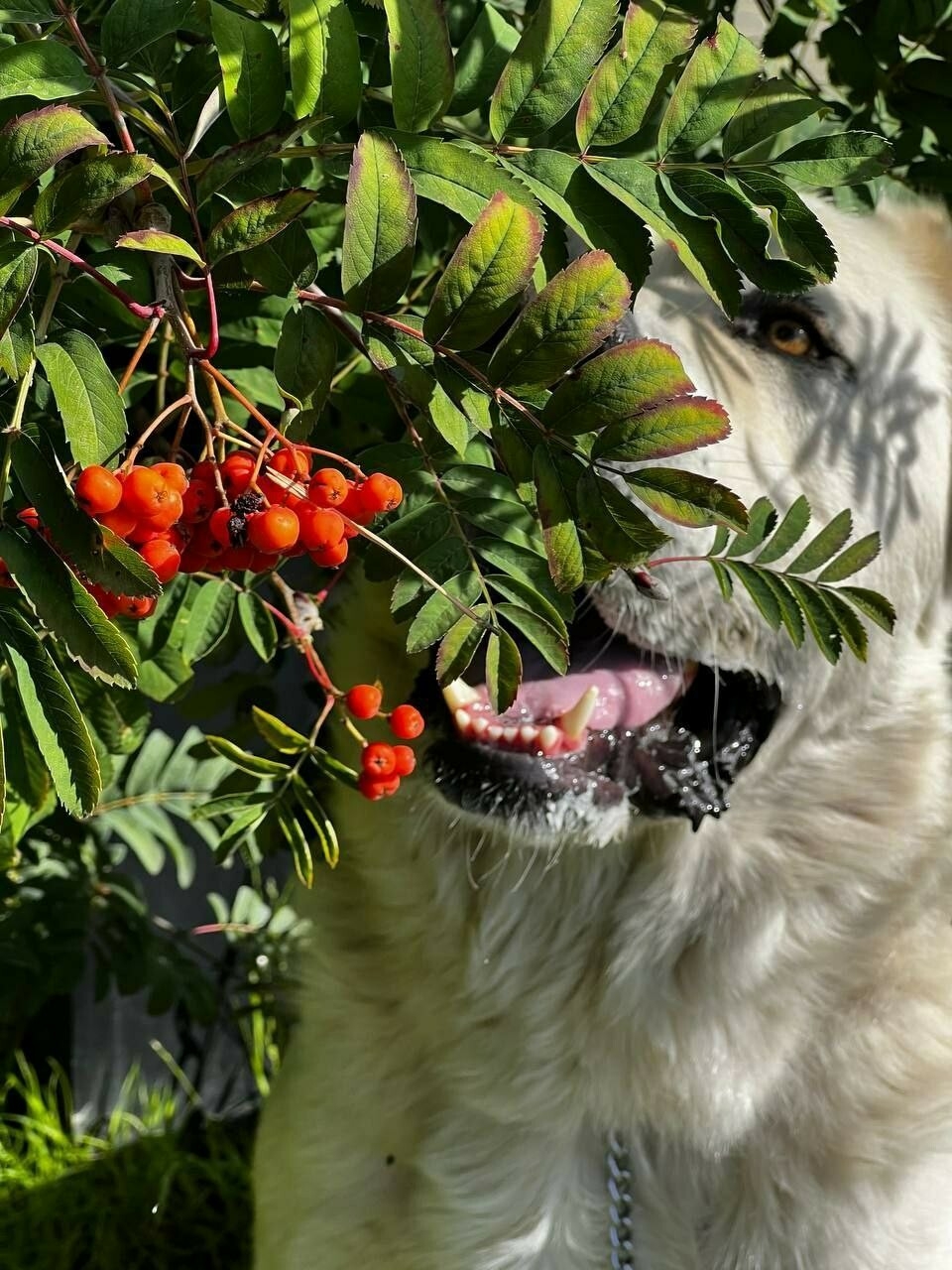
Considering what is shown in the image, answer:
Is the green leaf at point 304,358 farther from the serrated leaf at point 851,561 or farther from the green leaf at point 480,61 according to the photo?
the serrated leaf at point 851,561

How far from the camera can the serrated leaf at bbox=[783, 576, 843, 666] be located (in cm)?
134

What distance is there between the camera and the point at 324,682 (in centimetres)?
131

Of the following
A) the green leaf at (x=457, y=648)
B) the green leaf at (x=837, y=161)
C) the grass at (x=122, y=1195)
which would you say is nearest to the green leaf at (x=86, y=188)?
the green leaf at (x=457, y=648)

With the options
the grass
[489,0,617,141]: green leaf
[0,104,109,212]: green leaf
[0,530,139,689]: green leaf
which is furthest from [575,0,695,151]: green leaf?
the grass

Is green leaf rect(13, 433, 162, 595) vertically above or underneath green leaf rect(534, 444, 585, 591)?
underneath

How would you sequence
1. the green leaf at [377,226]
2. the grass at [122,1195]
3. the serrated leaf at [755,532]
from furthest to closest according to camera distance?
the grass at [122,1195] → the serrated leaf at [755,532] → the green leaf at [377,226]

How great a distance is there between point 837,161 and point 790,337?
783 millimetres

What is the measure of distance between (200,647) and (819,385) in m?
0.98

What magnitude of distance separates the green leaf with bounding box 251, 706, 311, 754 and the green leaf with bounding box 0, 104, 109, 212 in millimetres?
597

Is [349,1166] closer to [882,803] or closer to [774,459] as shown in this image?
[882,803]

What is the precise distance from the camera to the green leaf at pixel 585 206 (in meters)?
1.16

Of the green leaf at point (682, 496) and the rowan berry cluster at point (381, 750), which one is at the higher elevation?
the green leaf at point (682, 496)

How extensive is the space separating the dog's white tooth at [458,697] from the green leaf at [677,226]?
78 cm

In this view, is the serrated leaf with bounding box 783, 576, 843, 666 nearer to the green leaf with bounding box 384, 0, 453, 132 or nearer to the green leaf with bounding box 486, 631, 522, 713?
the green leaf with bounding box 486, 631, 522, 713
